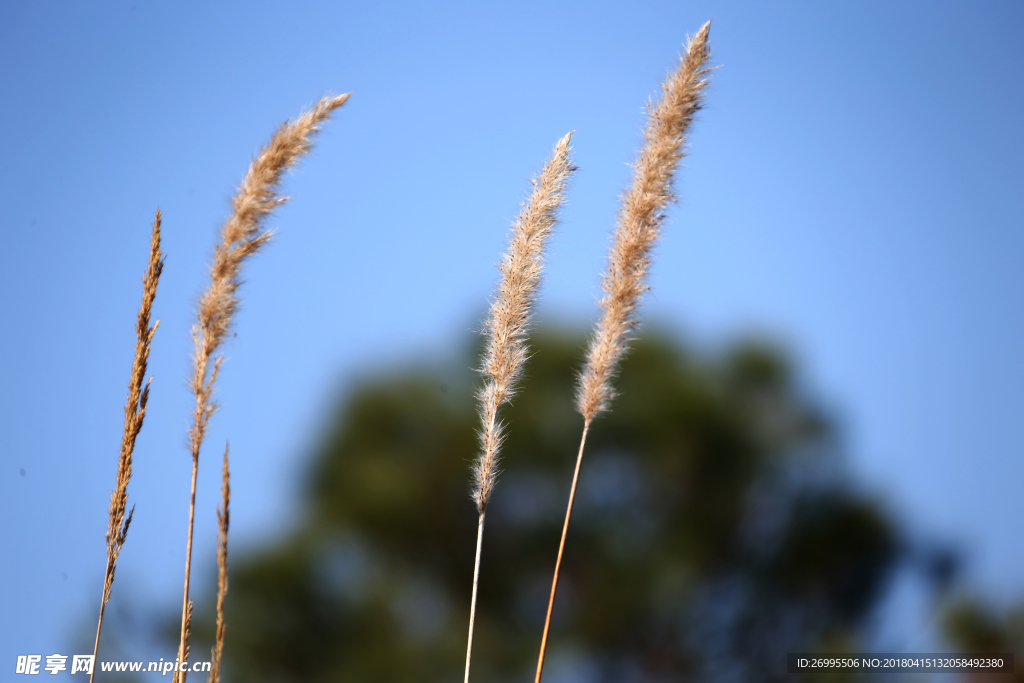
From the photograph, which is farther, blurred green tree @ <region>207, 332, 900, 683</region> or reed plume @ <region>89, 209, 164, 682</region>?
blurred green tree @ <region>207, 332, 900, 683</region>

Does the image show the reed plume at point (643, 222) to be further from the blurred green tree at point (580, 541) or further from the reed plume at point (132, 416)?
the blurred green tree at point (580, 541)

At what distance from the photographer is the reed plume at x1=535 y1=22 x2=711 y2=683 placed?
1.68 m

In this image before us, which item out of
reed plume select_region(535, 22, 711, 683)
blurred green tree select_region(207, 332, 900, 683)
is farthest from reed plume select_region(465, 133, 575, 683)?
blurred green tree select_region(207, 332, 900, 683)

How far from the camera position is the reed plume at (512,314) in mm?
1619

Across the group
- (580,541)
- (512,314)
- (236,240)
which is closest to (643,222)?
(512,314)

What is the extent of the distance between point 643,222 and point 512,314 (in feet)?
1.18

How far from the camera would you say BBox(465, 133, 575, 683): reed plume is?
1619 mm

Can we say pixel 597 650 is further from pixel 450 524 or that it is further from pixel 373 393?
pixel 373 393

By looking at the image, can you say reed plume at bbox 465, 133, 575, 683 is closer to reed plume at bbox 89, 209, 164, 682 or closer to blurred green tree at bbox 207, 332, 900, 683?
reed plume at bbox 89, 209, 164, 682

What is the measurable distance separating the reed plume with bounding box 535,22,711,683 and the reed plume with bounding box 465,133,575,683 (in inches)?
6.4

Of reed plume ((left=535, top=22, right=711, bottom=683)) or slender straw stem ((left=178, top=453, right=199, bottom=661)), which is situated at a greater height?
reed plume ((left=535, top=22, right=711, bottom=683))

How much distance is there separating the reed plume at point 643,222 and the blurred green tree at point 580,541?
7274 mm

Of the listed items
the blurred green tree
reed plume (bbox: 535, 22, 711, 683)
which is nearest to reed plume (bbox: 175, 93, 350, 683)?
reed plume (bbox: 535, 22, 711, 683)

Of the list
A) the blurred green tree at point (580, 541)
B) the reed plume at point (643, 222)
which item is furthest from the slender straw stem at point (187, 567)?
the blurred green tree at point (580, 541)
